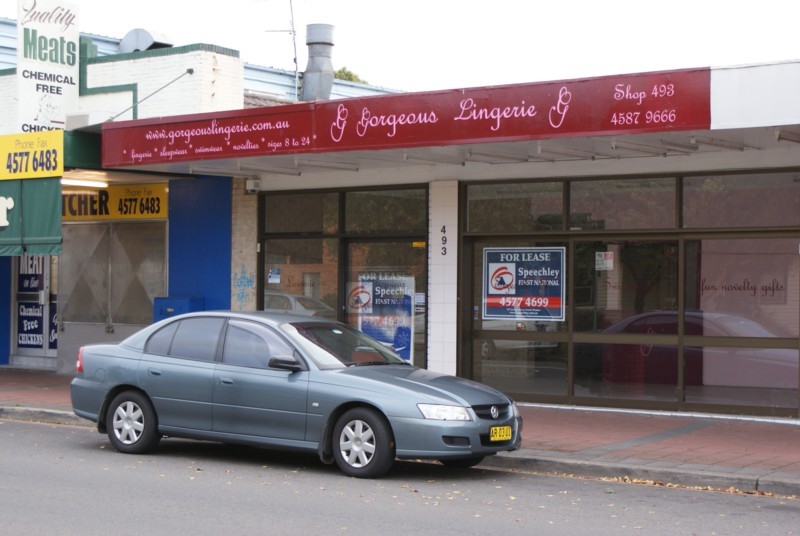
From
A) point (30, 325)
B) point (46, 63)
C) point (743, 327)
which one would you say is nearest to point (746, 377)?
point (743, 327)

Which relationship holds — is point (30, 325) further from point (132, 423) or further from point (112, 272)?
point (132, 423)

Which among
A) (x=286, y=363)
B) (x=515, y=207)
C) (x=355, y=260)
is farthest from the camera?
(x=355, y=260)

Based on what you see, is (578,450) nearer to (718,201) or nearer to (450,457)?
(450,457)

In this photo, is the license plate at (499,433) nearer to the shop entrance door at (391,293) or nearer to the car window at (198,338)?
the car window at (198,338)

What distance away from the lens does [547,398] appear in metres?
14.5

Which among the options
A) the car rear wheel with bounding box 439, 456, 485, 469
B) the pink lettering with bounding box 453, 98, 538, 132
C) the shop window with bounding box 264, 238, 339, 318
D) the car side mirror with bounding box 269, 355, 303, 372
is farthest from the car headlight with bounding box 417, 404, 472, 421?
the shop window with bounding box 264, 238, 339, 318

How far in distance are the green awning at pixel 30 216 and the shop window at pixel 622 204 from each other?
7.83m

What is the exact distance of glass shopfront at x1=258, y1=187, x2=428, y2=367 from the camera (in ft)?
51.1

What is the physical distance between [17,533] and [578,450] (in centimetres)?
560

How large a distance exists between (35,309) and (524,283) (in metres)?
10.6

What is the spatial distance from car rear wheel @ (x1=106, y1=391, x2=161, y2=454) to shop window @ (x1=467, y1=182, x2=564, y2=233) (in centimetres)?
601

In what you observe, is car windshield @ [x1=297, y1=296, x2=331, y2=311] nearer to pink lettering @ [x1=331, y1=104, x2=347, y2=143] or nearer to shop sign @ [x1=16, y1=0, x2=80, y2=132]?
pink lettering @ [x1=331, y1=104, x2=347, y2=143]

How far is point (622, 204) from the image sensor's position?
1387cm

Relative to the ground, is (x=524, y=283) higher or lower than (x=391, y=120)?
lower
